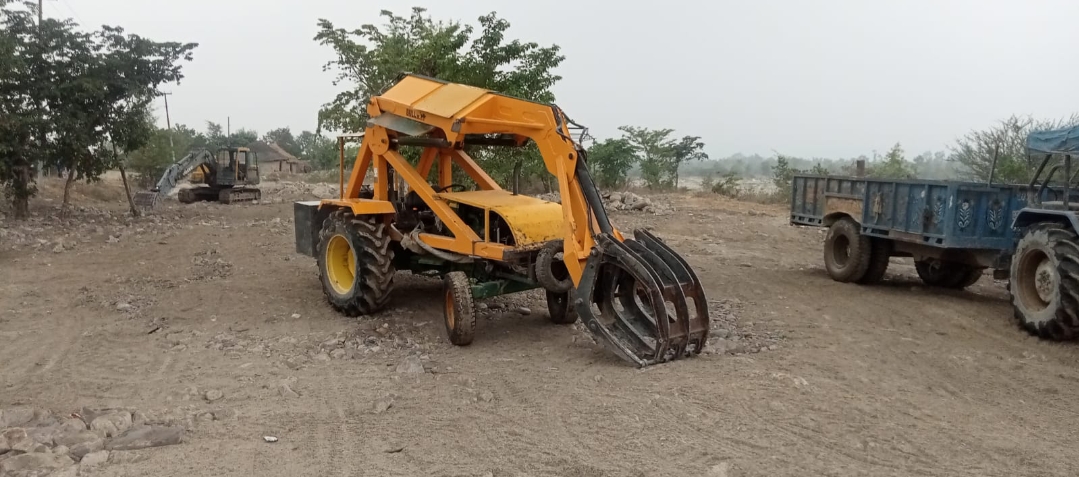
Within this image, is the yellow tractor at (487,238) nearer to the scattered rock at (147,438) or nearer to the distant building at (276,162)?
the scattered rock at (147,438)

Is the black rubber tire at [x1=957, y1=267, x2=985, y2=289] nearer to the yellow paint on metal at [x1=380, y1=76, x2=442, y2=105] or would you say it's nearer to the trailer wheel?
the trailer wheel

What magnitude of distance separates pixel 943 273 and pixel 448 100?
6.75 meters

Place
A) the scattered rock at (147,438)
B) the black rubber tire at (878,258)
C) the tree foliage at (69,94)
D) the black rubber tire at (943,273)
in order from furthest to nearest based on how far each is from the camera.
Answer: the tree foliage at (69,94), the black rubber tire at (878,258), the black rubber tire at (943,273), the scattered rock at (147,438)

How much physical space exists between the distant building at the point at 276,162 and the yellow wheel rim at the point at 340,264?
4701 centimetres

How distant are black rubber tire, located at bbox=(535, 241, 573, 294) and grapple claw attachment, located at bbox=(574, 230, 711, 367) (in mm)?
480

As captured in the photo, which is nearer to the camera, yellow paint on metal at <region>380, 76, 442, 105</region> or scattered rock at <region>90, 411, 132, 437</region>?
scattered rock at <region>90, 411, 132, 437</region>

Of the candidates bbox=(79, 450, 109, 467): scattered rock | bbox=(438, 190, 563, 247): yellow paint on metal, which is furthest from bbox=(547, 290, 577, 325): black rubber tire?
bbox=(79, 450, 109, 467): scattered rock

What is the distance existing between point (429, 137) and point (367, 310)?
6.13 feet

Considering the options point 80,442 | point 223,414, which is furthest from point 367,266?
point 80,442

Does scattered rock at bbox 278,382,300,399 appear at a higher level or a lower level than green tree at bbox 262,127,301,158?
lower

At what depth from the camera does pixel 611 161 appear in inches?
1172

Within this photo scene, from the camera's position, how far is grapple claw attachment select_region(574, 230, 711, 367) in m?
5.64

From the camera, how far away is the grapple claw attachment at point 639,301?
5641 mm

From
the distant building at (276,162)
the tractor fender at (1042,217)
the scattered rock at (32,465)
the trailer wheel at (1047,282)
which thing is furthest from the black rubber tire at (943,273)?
the distant building at (276,162)
